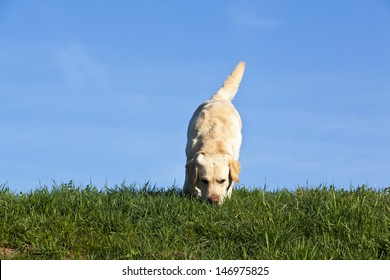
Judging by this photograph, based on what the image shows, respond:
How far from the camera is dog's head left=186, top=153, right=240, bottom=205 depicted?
992 cm

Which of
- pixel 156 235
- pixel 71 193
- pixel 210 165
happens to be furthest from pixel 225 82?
pixel 156 235

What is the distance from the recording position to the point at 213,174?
993 cm

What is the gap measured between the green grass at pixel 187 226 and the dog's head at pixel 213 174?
0.29 meters

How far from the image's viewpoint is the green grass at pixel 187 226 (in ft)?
25.9

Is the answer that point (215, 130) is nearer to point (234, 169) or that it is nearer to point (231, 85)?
point (234, 169)

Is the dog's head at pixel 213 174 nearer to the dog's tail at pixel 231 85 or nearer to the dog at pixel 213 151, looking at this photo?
the dog at pixel 213 151

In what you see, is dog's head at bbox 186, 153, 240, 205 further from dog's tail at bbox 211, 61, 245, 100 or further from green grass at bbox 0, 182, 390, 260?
dog's tail at bbox 211, 61, 245, 100

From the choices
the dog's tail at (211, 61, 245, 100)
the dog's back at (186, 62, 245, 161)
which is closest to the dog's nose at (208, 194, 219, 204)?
the dog's back at (186, 62, 245, 161)

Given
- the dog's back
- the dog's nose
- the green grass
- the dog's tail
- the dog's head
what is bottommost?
the green grass

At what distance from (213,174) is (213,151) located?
0.56 meters

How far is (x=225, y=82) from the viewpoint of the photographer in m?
14.0

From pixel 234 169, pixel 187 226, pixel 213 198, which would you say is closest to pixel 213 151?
pixel 234 169

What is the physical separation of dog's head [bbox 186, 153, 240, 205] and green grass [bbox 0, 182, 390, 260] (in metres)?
0.29

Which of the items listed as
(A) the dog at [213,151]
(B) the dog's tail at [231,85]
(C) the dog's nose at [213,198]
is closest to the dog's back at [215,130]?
(A) the dog at [213,151]
